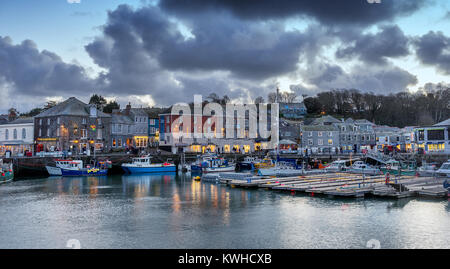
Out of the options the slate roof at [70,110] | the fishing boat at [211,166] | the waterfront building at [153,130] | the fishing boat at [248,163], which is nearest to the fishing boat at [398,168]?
the fishing boat at [248,163]

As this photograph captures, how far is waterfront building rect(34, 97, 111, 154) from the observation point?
211ft

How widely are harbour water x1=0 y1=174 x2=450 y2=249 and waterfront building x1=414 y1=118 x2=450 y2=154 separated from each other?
3414 cm

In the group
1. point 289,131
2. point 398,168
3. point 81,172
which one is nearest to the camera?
point 398,168

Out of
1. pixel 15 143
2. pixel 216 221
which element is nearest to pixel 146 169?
pixel 15 143

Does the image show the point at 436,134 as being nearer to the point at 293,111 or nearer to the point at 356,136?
the point at 356,136

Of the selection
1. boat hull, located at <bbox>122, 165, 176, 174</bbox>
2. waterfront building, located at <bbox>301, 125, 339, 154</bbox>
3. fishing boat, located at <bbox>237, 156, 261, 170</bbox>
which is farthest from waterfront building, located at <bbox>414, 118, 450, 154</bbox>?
boat hull, located at <bbox>122, 165, 176, 174</bbox>

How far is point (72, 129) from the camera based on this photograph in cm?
6488

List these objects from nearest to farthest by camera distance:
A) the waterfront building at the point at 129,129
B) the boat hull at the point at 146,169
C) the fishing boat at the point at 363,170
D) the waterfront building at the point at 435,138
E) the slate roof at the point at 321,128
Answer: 1. the fishing boat at the point at 363,170
2. the boat hull at the point at 146,169
3. the waterfront building at the point at 435,138
4. the waterfront building at the point at 129,129
5. the slate roof at the point at 321,128

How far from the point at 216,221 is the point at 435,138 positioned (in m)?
48.3

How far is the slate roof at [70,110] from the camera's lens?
214ft

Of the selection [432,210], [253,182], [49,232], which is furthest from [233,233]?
[253,182]

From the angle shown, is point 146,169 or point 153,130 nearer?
point 146,169

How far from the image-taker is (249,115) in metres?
85.4

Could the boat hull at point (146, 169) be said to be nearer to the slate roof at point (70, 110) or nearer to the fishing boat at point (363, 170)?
the slate roof at point (70, 110)
